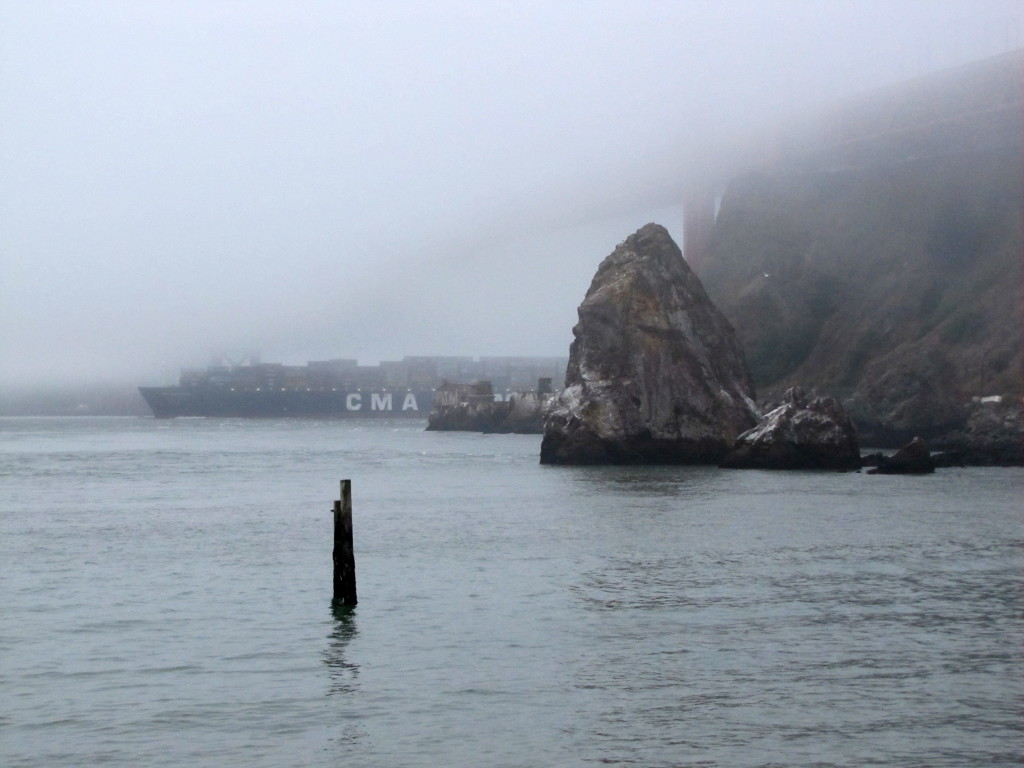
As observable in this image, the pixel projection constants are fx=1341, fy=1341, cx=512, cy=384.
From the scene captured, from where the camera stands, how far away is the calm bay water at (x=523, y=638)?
15.5 metres

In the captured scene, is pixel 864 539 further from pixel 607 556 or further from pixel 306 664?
pixel 306 664

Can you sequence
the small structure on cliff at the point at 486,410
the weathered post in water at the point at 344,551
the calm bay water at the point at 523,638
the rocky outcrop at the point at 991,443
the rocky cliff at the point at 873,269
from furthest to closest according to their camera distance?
the small structure on cliff at the point at 486,410
the rocky cliff at the point at 873,269
the rocky outcrop at the point at 991,443
the weathered post in water at the point at 344,551
the calm bay water at the point at 523,638

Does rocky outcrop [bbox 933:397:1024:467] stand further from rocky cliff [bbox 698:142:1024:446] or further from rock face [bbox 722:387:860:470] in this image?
rocky cliff [bbox 698:142:1024:446]

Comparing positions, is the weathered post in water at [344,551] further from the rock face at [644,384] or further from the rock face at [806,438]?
the rock face at [644,384]

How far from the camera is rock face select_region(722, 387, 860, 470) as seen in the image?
65.9 meters

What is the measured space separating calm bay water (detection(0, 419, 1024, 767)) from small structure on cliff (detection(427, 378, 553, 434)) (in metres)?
105

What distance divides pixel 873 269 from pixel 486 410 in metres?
48.8

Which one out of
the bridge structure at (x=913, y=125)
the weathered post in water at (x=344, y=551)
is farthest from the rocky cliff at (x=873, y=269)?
the weathered post in water at (x=344, y=551)

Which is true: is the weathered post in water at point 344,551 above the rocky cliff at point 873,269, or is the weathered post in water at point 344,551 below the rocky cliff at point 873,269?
below

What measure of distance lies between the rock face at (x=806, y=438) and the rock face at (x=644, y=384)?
725 cm

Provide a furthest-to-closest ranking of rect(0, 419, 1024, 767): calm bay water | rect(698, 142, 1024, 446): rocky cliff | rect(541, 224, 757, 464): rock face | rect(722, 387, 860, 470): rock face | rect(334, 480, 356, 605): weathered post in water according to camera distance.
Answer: rect(698, 142, 1024, 446): rocky cliff
rect(541, 224, 757, 464): rock face
rect(722, 387, 860, 470): rock face
rect(334, 480, 356, 605): weathered post in water
rect(0, 419, 1024, 767): calm bay water

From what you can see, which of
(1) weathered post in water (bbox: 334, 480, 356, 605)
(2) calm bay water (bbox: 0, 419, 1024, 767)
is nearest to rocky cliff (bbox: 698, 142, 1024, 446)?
(2) calm bay water (bbox: 0, 419, 1024, 767)

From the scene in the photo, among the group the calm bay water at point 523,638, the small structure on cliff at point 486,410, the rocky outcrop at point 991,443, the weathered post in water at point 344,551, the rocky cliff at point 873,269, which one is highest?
the rocky cliff at point 873,269

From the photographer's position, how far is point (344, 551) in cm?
2500
